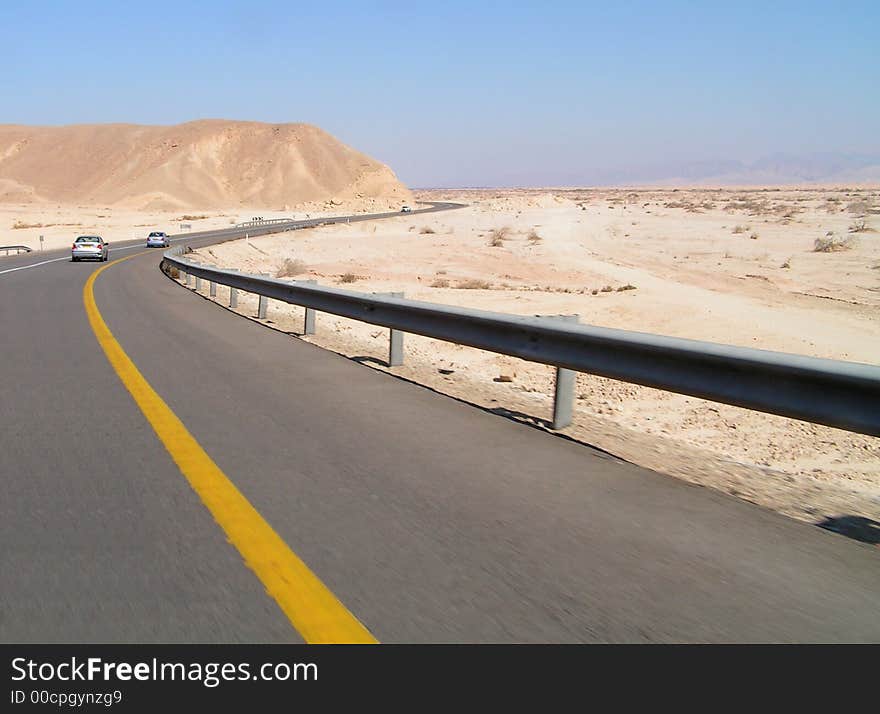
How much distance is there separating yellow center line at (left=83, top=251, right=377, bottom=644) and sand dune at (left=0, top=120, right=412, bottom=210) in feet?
526

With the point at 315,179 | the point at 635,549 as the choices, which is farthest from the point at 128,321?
the point at 315,179

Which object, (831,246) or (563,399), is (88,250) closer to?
(831,246)

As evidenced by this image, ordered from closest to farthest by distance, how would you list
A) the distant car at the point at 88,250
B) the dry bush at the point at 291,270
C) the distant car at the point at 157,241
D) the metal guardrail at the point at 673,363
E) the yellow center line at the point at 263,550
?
1. the yellow center line at the point at 263,550
2. the metal guardrail at the point at 673,363
3. the dry bush at the point at 291,270
4. the distant car at the point at 88,250
5. the distant car at the point at 157,241

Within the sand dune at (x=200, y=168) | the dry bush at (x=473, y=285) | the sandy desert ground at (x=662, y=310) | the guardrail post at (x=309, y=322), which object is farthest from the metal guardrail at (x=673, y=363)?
the sand dune at (x=200, y=168)

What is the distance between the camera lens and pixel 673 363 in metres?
6.98

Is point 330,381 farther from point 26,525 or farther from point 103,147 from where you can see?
point 103,147

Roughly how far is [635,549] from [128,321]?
13.4m

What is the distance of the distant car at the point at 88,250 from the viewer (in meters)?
42.6

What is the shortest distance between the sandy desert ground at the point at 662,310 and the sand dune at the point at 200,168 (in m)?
123

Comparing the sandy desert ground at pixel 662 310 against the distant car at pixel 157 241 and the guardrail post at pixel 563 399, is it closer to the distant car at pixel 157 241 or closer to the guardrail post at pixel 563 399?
the guardrail post at pixel 563 399

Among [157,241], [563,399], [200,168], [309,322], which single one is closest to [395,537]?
[563,399]

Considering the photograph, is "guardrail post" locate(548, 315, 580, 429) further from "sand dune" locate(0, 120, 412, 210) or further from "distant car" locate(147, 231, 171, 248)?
"sand dune" locate(0, 120, 412, 210)
